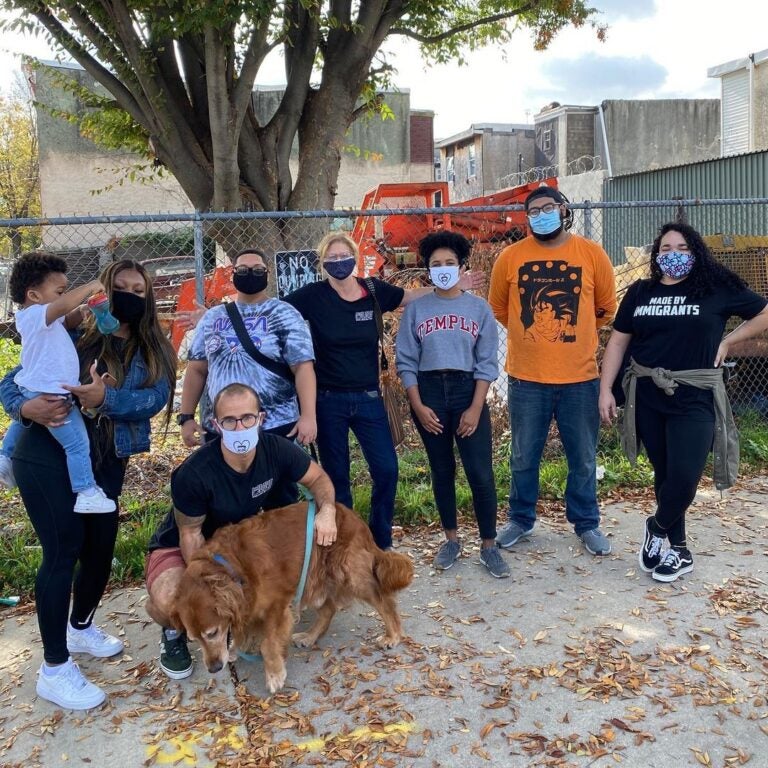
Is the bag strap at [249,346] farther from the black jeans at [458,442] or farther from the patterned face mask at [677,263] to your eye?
the patterned face mask at [677,263]

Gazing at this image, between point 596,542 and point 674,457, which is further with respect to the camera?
point 596,542

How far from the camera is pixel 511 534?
4.69m

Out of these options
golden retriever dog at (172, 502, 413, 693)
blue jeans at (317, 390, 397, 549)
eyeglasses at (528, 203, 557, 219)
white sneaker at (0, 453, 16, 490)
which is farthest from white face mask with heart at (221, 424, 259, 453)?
eyeglasses at (528, 203, 557, 219)

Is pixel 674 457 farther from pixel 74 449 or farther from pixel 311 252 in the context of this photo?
pixel 74 449

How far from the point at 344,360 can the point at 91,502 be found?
1.57m

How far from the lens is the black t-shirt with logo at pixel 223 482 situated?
3.28 metres

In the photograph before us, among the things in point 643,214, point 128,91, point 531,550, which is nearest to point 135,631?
point 531,550

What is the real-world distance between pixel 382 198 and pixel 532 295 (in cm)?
1020

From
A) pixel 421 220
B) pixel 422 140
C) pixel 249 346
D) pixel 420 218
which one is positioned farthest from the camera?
pixel 422 140

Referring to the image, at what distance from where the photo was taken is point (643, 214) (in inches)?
628

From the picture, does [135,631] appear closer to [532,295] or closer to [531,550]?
[531,550]

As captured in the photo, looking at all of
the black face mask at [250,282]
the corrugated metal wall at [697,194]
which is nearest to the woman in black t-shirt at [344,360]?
the black face mask at [250,282]

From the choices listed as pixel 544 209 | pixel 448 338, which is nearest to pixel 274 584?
pixel 448 338

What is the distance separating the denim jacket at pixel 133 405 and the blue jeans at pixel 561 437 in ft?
7.35
